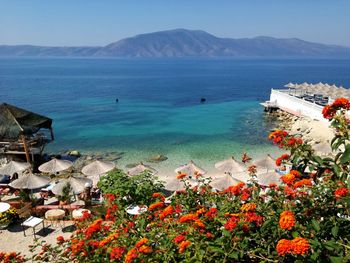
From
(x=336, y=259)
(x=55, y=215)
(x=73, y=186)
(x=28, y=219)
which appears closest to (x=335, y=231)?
(x=336, y=259)

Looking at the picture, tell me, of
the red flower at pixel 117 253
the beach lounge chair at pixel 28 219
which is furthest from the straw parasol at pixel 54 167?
the red flower at pixel 117 253

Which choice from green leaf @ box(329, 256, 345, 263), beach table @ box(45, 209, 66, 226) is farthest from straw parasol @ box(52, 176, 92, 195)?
green leaf @ box(329, 256, 345, 263)

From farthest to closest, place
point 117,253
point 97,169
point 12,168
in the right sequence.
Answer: point 12,168 < point 97,169 < point 117,253

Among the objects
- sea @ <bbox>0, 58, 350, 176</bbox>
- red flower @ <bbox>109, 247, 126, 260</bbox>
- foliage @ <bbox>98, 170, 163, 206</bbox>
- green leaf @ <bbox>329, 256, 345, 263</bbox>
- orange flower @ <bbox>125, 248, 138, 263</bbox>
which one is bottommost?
sea @ <bbox>0, 58, 350, 176</bbox>

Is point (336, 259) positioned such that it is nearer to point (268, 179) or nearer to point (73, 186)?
point (268, 179)

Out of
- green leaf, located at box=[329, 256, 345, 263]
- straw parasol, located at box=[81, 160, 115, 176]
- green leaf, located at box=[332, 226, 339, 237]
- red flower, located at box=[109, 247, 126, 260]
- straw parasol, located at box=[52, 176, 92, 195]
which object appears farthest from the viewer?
straw parasol, located at box=[81, 160, 115, 176]

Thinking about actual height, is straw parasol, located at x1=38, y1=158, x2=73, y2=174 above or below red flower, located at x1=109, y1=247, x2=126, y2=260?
below

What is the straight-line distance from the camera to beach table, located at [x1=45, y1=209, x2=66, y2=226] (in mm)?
13156

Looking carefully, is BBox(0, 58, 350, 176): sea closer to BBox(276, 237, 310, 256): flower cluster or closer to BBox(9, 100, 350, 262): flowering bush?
BBox(9, 100, 350, 262): flowering bush

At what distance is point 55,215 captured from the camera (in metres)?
13.2

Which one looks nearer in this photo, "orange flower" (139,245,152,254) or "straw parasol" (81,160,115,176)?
"orange flower" (139,245,152,254)

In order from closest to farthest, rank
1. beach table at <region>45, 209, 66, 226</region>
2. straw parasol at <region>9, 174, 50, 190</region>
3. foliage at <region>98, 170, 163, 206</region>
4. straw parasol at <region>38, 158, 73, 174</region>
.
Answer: foliage at <region>98, 170, 163, 206</region> → beach table at <region>45, 209, 66, 226</region> → straw parasol at <region>9, 174, 50, 190</region> → straw parasol at <region>38, 158, 73, 174</region>

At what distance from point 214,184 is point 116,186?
266 inches

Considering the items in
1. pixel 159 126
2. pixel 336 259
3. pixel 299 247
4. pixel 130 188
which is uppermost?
pixel 299 247
